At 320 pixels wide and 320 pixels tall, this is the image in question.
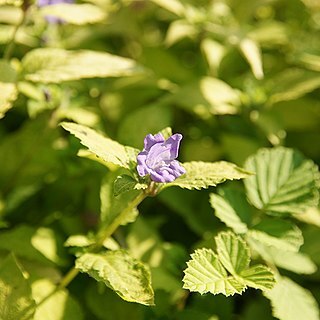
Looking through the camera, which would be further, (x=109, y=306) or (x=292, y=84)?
(x=292, y=84)

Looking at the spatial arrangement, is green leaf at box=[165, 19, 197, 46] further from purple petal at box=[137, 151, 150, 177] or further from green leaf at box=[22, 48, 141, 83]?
purple petal at box=[137, 151, 150, 177]

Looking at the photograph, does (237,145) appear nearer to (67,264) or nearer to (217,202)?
(217,202)

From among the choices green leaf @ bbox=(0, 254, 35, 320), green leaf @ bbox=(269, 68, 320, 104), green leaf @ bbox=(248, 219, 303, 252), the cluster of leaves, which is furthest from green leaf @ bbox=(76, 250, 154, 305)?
green leaf @ bbox=(269, 68, 320, 104)

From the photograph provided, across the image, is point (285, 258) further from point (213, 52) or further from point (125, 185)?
point (213, 52)

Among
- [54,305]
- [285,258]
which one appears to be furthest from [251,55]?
[54,305]

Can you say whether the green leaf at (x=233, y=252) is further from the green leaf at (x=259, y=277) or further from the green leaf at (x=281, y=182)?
the green leaf at (x=281, y=182)

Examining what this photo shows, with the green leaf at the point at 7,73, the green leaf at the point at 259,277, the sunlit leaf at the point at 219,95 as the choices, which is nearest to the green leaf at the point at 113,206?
the green leaf at the point at 259,277

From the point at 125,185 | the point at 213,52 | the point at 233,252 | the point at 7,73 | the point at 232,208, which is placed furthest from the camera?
the point at 213,52

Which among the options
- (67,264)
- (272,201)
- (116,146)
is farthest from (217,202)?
(67,264)
